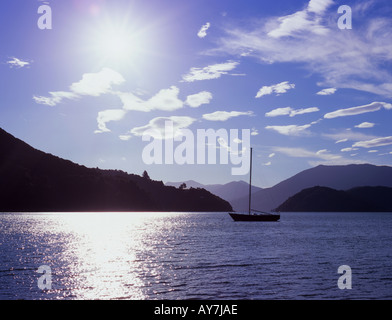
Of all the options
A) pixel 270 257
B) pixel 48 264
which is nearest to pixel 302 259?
pixel 270 257

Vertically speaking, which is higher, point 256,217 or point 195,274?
point 195,274

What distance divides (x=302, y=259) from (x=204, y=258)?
12.5m

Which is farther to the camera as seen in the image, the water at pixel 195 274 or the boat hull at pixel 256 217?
the boat hull at pixel 256 217

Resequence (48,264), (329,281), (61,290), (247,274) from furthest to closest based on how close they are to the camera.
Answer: (48,264)
(247,274)
(329,281)
(61,290)

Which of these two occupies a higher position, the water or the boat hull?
the water

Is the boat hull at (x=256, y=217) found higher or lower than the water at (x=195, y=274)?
lower

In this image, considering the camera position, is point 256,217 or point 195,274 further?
point 256,217

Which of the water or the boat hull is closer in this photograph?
the water
